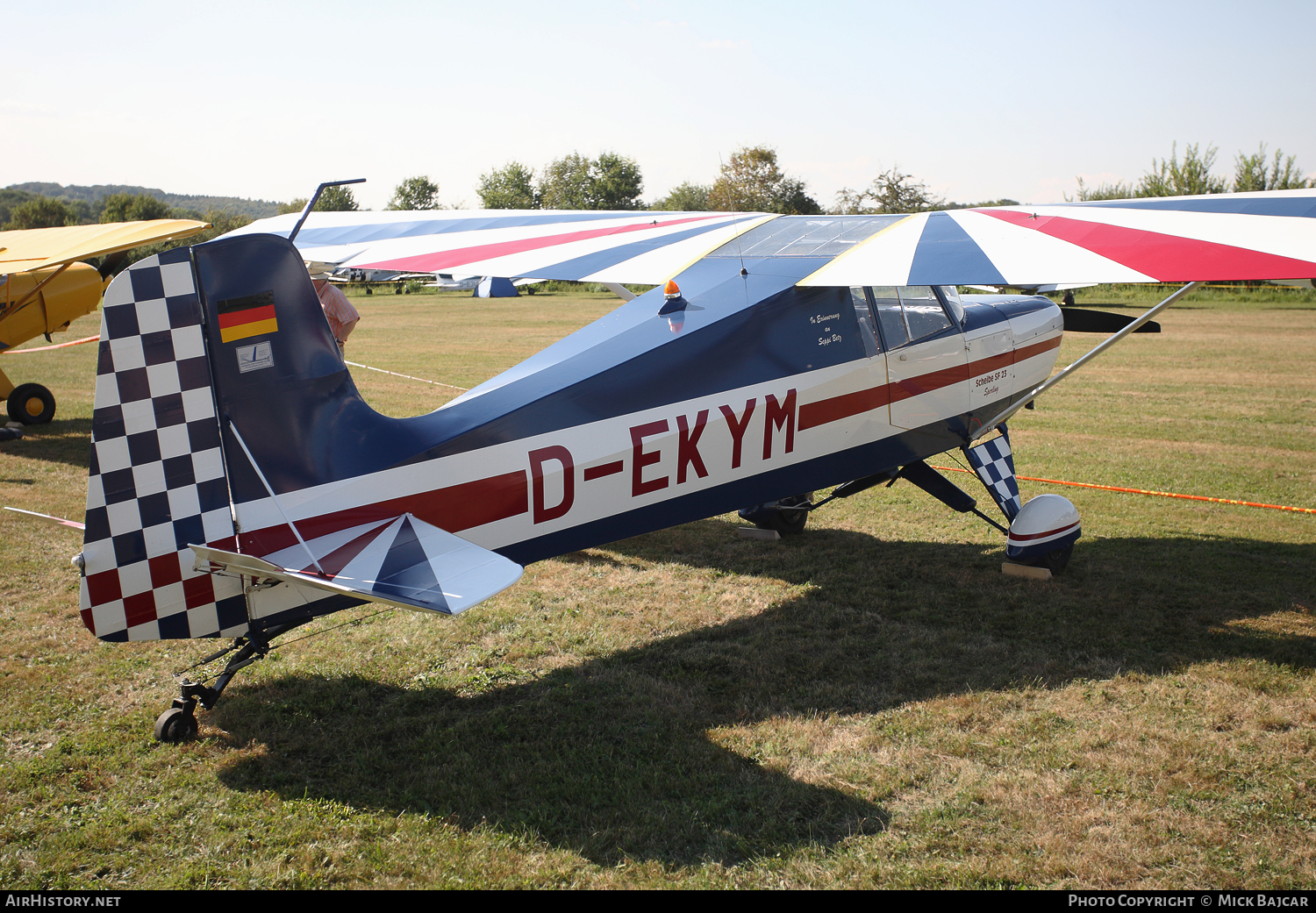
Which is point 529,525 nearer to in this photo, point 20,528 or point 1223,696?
point 1223,696

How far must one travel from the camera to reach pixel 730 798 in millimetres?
3227

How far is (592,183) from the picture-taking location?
260 feet

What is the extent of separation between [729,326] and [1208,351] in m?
15.5

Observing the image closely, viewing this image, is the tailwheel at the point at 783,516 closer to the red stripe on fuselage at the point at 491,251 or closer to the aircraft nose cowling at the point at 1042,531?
the aircraft nose cowling at the point at 1042,531

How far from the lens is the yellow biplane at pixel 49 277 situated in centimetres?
855

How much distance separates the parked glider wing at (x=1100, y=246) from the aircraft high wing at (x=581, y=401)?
0.02 metres

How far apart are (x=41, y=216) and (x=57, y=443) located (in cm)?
8572

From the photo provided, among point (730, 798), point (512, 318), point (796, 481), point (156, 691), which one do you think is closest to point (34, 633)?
point (156, 691)

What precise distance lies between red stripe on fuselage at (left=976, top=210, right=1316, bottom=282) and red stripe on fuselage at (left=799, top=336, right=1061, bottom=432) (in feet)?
3.39

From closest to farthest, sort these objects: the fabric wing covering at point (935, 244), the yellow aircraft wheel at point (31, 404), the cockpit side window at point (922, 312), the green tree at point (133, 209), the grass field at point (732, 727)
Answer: the grass field at point (732, 727) < the fabric wing covering at point (935, 244) < the cockpit side window at point (922, 312) < the yellow aircraft wheel at point (31, 404) < the green tree at point (133, 209)

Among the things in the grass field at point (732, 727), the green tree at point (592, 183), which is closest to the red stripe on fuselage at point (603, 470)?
the grass field at point (732, 727)

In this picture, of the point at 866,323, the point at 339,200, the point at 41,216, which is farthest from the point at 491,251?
the point at 41,216

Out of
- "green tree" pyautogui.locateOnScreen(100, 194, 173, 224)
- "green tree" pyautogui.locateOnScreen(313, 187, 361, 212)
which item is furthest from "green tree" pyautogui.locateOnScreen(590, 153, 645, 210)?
"green tree" pyautogui.locateOnScreen(100, 194, 173, 224)

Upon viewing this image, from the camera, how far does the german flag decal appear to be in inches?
128
